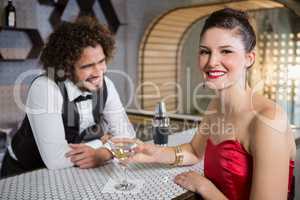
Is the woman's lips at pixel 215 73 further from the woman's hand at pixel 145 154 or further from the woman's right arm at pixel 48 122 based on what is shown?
the woman's right arm at pixel 48 122

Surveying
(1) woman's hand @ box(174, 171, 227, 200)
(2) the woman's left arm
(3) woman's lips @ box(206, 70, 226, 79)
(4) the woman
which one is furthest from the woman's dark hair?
(1) woman's hand @ box(174, 171, 227, 200)

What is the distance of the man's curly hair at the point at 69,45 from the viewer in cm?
190

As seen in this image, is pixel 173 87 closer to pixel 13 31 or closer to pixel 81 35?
pixel 13 31

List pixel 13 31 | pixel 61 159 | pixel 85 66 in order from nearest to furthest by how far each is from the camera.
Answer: pixel 61 159
pixel 85 66
pixel 13 31

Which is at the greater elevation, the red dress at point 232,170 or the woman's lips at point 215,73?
the woman's lips at point 215,73

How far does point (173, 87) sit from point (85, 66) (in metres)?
4.60

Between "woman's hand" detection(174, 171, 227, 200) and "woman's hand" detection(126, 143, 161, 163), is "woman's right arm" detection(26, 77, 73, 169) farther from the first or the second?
"woman's hand" detection(174, 171, 227, 200)

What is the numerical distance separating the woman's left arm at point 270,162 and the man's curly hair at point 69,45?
1197 millimetres

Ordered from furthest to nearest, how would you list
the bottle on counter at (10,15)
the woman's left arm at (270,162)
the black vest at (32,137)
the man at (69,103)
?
the bottle on counter at (10,15), the black vest at (32,137), the man at (69,103), the woman's left arm at (270,162)

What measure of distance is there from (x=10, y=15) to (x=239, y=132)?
9.90 feet

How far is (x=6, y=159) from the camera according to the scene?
2010mm

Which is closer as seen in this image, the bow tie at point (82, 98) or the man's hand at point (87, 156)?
the man's hand at point (87, 156)

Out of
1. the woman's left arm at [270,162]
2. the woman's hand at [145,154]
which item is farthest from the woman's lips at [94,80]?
the woman's left arm at [270,162]

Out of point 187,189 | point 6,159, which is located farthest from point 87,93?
point 187,189
